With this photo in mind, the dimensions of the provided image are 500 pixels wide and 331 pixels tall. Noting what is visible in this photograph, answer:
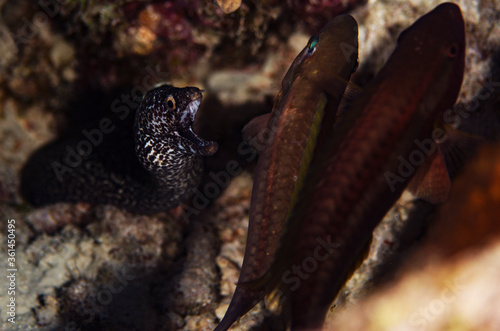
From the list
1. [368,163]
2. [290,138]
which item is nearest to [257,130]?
[290,138]

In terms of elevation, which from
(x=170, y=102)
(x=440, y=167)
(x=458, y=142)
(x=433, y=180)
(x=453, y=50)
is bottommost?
(x=170, y=102)

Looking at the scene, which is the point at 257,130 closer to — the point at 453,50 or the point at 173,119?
the point at 173,119

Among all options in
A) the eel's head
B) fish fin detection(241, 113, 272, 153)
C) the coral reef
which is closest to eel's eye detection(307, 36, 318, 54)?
fish fin detection(241, 113, 272, 153)

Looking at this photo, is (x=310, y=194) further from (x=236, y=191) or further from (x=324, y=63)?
(x=236, y=191)

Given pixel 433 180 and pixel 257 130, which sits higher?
pixel 433 180

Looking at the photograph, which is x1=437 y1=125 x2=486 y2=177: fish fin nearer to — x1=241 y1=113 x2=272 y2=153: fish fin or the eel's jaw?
x1=241 y1=113 x2=272 y2=153: fish fin

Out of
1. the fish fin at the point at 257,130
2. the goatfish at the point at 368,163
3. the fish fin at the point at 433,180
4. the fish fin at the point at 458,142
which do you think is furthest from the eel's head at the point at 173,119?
the fish fin at the point at 458,142
